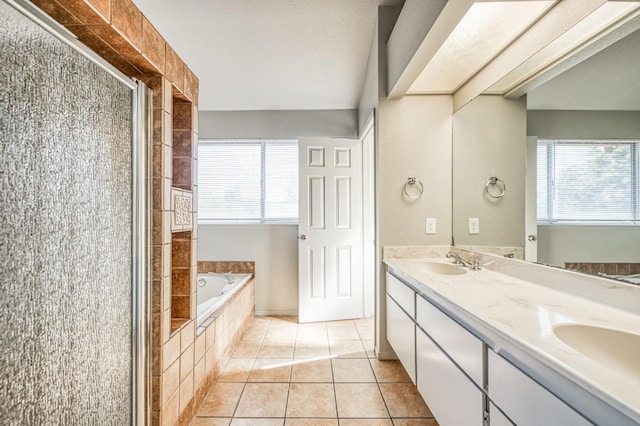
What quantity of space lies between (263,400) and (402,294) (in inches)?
41.8

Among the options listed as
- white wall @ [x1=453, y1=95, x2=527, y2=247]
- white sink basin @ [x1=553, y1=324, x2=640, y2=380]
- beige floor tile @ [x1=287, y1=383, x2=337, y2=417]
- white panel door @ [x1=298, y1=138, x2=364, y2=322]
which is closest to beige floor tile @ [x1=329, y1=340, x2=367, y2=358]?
beige floor tile @ [x1=287, y1=383, x2=337, y2=417]

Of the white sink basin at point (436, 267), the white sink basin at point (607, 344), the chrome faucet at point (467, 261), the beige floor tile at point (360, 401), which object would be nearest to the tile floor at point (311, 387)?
the beige floor tile at point (360, 401)

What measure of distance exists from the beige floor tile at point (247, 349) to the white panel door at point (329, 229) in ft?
2.14

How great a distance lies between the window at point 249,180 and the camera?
3.56 meters

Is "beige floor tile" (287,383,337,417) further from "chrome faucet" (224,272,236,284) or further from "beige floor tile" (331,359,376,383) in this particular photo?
"chrome faucet" (224,272,236,284)

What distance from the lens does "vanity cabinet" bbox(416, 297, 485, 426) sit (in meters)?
1.03

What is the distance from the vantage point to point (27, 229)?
788 mm

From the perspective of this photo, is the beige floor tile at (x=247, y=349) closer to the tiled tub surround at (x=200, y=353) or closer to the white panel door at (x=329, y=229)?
the tiled tub surround at (x=200, y=353)

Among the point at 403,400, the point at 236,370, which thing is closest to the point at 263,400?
the point at 236,370

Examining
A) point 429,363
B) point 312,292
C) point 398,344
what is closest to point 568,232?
point 429,363

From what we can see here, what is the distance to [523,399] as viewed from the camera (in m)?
0.79

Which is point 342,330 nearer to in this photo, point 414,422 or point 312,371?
point 312,371

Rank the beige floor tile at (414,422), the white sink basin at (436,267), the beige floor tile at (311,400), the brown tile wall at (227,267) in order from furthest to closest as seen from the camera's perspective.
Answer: the brown tile wall at (227,267)
the white sink basin at (436,267)
the beige floor tile at (311,400)
the beige floor tile at (414,422)

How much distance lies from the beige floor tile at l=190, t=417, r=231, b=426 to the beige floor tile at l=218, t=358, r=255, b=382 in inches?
14.7
